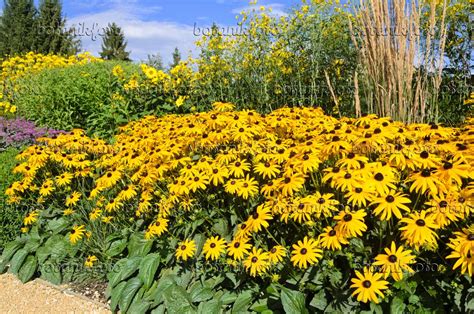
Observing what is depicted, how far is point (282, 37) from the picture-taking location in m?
6.09

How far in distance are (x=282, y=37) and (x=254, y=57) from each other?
44 cm

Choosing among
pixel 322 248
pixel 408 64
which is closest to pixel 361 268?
pixel 322 248

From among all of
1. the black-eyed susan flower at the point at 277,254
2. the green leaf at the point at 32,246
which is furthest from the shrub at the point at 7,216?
the black-eyed susan flower at the point at 277,254

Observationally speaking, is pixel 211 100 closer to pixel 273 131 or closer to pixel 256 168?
pixel 273 131

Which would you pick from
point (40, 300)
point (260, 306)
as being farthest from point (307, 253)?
point (40, 300)

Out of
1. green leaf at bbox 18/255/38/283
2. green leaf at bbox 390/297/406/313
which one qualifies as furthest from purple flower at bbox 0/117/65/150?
green leaf at bbox 390/297/406/313

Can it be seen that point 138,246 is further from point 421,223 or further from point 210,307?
point 421,223

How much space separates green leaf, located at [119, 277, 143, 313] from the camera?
3.11m

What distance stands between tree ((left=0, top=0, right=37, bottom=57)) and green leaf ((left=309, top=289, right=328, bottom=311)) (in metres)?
24.5

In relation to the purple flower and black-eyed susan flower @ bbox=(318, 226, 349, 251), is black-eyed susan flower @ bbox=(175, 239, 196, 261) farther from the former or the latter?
the purple flower

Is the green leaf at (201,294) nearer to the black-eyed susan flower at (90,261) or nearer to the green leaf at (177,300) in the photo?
the green leaf at (177,300)

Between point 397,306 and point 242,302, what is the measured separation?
0.85 metres

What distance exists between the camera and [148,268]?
308cm

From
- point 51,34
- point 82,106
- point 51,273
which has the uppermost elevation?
point 51,34
